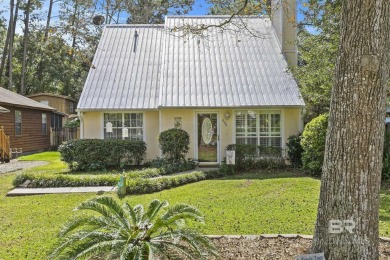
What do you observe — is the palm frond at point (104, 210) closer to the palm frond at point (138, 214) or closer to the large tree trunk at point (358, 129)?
the palm frond at point (138, 214)

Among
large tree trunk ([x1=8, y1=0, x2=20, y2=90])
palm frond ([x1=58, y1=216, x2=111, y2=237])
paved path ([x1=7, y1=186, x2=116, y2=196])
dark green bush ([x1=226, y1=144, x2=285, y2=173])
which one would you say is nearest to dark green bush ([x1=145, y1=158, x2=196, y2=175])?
dark green bush ([x1=226, y1=144, x2=285, y2=173])

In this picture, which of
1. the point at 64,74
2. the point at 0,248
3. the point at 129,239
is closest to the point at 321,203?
the point at 129,239

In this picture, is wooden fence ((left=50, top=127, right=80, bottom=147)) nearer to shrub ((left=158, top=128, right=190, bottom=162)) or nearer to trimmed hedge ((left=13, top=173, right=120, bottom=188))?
shrub ((left=158, top=128, right=190, bottom=162))

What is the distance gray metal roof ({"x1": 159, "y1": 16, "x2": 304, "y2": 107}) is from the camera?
13.4 m

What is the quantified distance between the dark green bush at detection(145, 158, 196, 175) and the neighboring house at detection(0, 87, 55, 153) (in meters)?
9.11

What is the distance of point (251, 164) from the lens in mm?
12695

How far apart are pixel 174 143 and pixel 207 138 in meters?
1.66

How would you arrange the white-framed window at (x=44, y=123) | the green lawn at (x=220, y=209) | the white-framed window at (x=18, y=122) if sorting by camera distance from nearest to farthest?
the green lawn at (x=220, y=209) → the white-framed window at (x=18, y=122) → the white-framed window at (x=44, y=123)

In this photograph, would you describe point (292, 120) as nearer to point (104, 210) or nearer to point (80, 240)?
point (104, 210)

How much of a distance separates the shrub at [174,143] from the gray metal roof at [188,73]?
1.09 metres

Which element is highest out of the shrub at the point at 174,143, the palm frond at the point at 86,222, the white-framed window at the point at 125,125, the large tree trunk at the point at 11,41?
the large tree trunk at the point at 11,41

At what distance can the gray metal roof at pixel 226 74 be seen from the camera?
43.9ft

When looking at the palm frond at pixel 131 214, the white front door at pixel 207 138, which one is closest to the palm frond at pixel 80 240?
the palm frond at pixel 131 214

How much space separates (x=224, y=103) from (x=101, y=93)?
16.7ft
